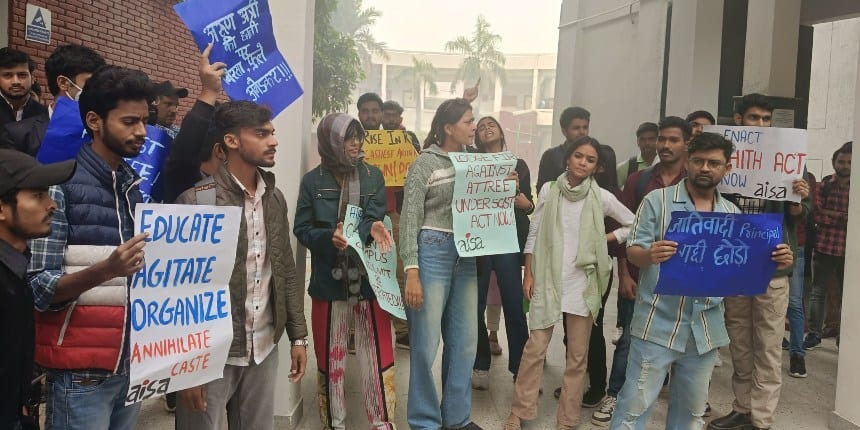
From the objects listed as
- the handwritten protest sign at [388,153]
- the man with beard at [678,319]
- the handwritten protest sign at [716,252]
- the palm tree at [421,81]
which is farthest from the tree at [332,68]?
the palm tree at [421,81]

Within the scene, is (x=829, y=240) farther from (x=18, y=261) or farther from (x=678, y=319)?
(x=18, y=261)

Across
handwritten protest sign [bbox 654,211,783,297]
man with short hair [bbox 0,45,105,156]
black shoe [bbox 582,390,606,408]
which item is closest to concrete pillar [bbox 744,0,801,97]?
black shoe [bbox 582,390,606,408]

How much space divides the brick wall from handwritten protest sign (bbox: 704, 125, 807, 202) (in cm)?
660

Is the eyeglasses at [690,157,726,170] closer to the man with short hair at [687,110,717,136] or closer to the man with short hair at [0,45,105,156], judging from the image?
the man with short hair at [687,110,717,136]

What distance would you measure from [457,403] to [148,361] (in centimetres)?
238

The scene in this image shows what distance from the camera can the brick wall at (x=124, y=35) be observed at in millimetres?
7105

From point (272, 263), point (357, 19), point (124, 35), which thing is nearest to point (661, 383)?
point (272, 263)

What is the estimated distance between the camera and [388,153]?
6.08 meters

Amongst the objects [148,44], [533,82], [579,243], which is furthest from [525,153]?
[579,243]

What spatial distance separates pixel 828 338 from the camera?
26.1 ft

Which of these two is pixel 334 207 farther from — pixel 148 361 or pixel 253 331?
pixel 148 361

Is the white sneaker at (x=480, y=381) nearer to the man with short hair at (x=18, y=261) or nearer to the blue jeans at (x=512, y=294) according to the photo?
the blue jeans at (x=512, y=294)

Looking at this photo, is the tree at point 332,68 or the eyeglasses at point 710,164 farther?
the tree at point 332,68

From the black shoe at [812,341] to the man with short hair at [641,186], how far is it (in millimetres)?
3433
